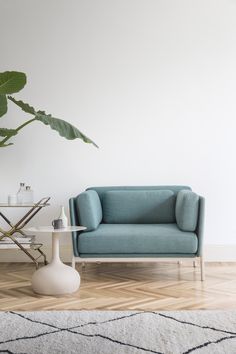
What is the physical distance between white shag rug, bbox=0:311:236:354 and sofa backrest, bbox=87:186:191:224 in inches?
70.0

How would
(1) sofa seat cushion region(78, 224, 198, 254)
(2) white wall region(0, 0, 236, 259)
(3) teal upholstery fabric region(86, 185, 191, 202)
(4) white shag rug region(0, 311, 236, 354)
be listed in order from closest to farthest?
(4) white shag rug region(0, 311, 236, 354), (1) sofa seat cushion region(78, 224, 198, 254), (3) teal upholstery fabric region(86, 185, 191, 202), (2) white wall region(0, 0, 236, 259)

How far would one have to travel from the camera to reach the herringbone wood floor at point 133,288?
3.45m

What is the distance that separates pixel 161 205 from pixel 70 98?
150cm

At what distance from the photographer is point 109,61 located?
534 cm

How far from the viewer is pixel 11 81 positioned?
3.97 metres

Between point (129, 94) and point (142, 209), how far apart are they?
1257mm

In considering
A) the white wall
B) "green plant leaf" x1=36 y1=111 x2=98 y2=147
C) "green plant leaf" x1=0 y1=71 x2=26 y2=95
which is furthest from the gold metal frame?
"green plant leaf" x1=0 y1=71 x2=26 y2=95

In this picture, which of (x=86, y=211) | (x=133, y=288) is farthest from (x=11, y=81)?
(x=133, y=288)

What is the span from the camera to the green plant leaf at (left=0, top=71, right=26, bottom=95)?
393cm

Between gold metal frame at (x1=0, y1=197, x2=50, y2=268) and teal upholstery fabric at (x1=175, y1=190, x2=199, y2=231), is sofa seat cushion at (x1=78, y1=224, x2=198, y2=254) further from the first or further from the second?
gold metal frame at (x1=0, y1=197, x2=50, y2=268)

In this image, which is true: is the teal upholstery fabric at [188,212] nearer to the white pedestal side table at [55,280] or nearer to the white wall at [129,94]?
the white wall at [129,94]

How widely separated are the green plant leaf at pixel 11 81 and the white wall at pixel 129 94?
1.36 meters

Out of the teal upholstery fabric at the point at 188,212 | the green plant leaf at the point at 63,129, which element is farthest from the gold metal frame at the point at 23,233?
the teal upholstery fabric at the point at 188,212

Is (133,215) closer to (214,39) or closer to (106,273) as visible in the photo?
(106,273)
